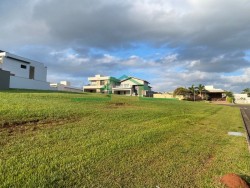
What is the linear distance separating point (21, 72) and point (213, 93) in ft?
192

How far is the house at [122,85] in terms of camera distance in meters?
71.9

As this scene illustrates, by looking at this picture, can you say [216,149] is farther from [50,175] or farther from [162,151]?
[50,175]

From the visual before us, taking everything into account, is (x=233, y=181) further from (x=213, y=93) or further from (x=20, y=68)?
(x=213, y=93)

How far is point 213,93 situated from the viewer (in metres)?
78.4

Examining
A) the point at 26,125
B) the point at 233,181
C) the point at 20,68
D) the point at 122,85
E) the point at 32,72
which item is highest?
the point at 20,68

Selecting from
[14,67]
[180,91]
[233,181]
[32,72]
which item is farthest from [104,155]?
[180,91]

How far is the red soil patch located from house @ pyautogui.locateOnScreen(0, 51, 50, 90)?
27891 millimetres

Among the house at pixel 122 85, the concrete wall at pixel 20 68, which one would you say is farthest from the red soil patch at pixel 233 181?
the house at pixel 122 85

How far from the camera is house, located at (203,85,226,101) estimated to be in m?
75.6

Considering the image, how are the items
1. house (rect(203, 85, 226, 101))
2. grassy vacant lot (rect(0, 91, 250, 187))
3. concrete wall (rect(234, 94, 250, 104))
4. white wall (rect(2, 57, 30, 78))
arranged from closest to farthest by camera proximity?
grassy vacant lot (rect(0, 91, 250, 187)), white wall (rect(2, 57, 30, 78)), concrete wall (rect(234, 94, 250, 104)), house (rect(203, 85, 226, 101))

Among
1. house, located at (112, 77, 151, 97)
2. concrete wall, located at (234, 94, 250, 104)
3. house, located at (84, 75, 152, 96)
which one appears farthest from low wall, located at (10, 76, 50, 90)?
concrete wall, located at (234, 94, 250, 104)

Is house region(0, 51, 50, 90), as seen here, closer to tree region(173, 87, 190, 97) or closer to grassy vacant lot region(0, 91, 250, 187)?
grassy vacant lot region(0, 91, 250, 187)

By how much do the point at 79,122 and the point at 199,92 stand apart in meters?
70.6

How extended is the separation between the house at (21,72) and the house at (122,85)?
26724mm
